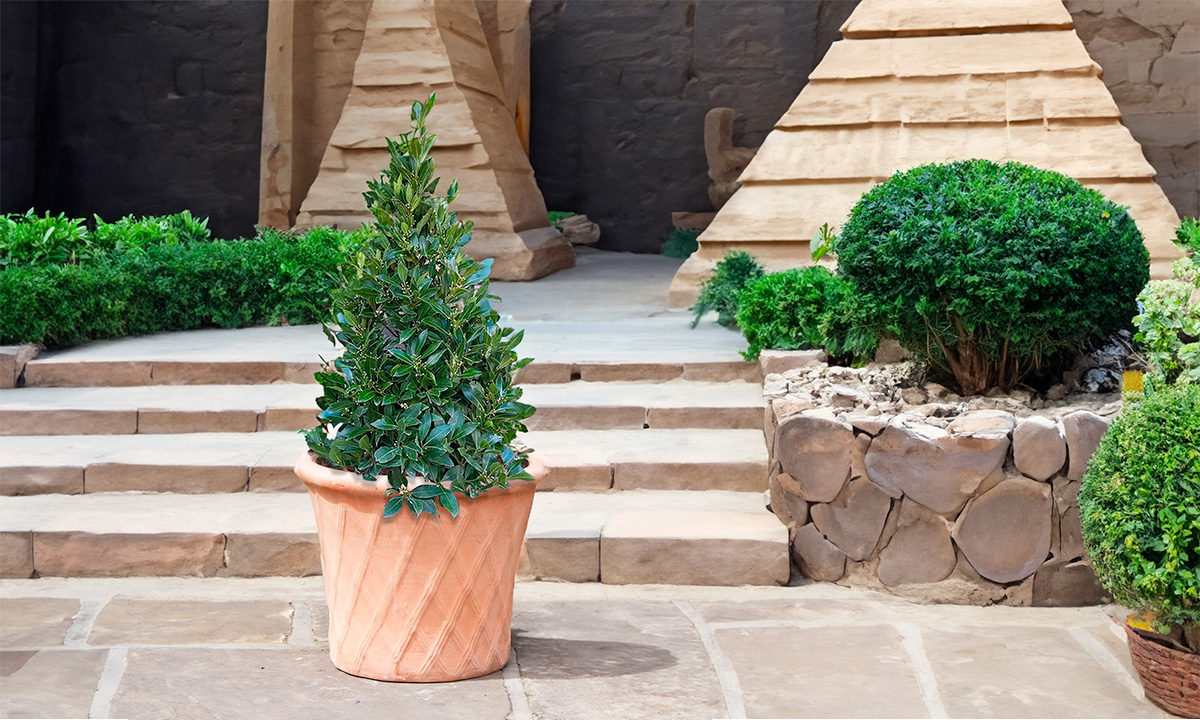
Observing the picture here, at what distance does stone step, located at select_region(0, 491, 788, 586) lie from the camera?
12.7ft

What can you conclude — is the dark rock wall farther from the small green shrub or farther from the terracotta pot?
the terracotta pot

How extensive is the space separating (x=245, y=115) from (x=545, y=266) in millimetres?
3925

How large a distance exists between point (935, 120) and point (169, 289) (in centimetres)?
494

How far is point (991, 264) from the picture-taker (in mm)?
3824

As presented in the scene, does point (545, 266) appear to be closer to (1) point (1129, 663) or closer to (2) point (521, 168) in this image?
(2) point (521, 168)

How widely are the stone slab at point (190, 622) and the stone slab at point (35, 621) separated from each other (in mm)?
106

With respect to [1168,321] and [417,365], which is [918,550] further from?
[417,365]

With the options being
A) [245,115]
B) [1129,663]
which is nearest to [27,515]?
[1129,663]

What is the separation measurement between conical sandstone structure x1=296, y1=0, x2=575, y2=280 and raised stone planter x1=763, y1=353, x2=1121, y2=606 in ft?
19.5

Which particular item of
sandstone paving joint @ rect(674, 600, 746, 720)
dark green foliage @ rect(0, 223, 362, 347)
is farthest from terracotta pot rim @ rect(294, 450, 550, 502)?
dark green foliage @ rect(0, 223, 362, 347)

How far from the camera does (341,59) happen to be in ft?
33.2

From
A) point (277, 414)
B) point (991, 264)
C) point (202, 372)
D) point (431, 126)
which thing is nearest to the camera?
point (991, 264)

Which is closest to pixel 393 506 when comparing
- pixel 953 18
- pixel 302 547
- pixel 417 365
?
pixel 417 365

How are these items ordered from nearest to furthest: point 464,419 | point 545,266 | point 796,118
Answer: point 464,419, point 796,118, point 545,266
